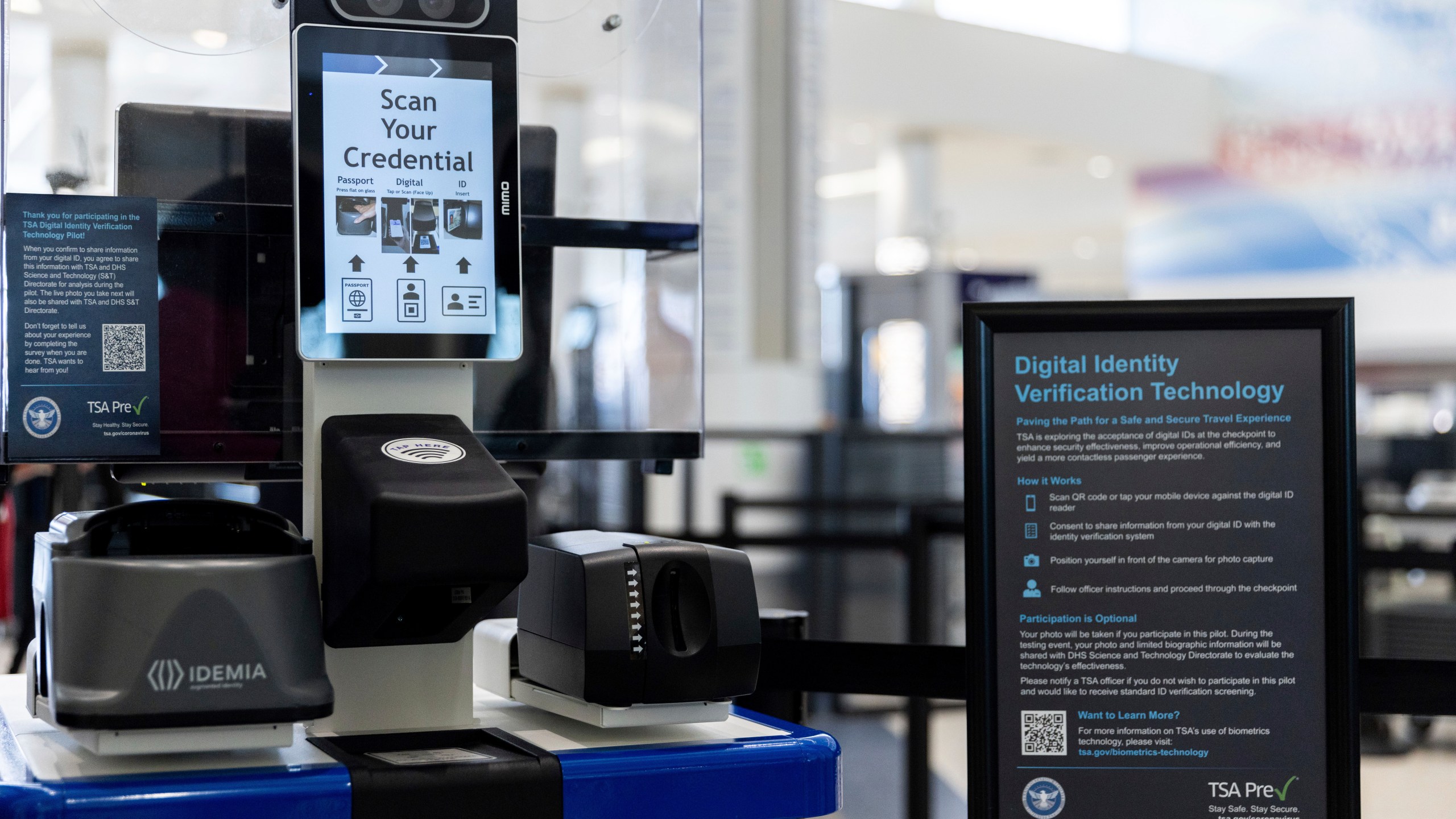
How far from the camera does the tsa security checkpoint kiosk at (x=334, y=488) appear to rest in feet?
3.68

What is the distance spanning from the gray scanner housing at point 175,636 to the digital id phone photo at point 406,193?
0.23 m

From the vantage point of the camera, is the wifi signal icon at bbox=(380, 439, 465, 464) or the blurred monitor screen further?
the blurred monitor screen

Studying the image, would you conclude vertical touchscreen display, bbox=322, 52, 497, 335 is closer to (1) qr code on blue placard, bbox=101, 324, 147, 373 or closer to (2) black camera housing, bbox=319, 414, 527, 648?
(2) black camera housing, bbox=319, 414, 527, 648

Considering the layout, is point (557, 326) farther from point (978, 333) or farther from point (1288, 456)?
point (1288, 456)

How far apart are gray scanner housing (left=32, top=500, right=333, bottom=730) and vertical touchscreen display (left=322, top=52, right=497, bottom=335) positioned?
0.86ft

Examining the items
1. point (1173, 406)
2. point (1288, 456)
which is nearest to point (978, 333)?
point (1173, 406)

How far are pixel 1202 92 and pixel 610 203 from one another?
11579 millimetres

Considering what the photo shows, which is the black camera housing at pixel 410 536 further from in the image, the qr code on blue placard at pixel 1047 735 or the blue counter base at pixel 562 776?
the qr code on blue placard at pixel 1047 735

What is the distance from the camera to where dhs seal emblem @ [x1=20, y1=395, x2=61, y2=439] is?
1.35 m

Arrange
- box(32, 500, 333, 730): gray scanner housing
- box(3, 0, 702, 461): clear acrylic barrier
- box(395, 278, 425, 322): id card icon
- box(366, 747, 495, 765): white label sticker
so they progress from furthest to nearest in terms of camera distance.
→ box(3, 0, 702, 461): clear acrylic barrier < box(395, 278, 425, 322): id card icon < box(366, 747, 495, 765): white label sticker < box(32, 500, 333, 730): gray scanner housing

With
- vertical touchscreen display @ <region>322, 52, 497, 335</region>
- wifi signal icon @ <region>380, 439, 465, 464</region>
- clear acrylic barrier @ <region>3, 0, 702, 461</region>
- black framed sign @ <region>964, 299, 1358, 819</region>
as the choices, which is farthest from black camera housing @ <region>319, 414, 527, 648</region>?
black framed sign @ <region>964, 299, 1358, 819</region>

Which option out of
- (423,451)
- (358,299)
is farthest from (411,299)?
(423,451)

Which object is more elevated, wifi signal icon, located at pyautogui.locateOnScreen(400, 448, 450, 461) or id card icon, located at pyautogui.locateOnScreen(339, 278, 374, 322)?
id card icon, located at pyautogui.locateOnScreen(339, 278, 374, 322)

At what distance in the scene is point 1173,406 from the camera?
1.53 metres
